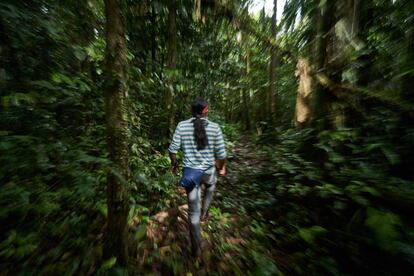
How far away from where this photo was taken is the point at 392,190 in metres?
2.64

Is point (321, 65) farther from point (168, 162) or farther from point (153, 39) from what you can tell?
point (153, 39)

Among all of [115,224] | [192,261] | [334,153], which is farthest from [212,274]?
[334,153]

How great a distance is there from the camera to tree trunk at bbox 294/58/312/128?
5.39m

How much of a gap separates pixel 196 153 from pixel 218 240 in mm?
1411

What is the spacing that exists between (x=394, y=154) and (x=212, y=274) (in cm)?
267

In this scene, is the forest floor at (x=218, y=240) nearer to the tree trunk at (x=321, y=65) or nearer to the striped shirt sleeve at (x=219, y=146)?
the striped shirt sleeve at (x=219, y=146)

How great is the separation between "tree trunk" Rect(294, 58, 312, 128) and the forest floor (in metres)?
1.84

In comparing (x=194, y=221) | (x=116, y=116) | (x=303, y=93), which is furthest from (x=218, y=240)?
(x=303, y=93)

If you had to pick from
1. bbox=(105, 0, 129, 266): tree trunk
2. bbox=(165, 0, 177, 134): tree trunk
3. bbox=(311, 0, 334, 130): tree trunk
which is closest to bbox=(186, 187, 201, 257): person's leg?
bbox=(105, 0, 129, 266): tree trunk

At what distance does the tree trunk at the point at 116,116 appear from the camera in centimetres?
236

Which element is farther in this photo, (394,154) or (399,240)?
(394,154)

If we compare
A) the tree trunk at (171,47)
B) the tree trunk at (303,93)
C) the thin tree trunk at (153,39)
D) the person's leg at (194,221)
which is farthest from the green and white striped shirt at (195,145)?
the thin tree trunk at (153,39)

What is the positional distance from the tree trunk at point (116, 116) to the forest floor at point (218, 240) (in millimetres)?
841

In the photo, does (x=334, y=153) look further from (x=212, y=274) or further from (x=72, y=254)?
(x=72, y=254)
